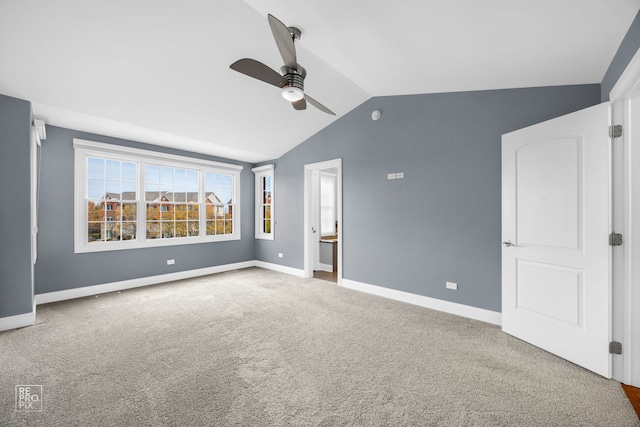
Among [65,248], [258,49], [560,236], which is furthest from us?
[65,248]

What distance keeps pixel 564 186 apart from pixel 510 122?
3.41 ft

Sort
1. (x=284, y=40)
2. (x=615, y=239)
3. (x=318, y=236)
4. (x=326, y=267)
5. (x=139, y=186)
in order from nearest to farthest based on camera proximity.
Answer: (x=284, y=40) → (x=615, y=239) → (x=139, y=186) → (x=318, y=236) → (x=326, y=267)

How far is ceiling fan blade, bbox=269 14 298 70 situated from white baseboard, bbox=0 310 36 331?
3.98 meters

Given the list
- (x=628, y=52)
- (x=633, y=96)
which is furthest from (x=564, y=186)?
(x=628, y=52)

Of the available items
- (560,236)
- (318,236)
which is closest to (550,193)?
(560,236)

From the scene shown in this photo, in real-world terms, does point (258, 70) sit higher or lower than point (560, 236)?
higher

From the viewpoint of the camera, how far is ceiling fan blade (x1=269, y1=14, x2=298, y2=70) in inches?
69.1

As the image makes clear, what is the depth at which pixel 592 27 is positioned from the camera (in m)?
1.91

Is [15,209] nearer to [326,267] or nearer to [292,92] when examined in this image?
[292,92]

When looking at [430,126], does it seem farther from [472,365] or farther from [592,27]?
[472,365]

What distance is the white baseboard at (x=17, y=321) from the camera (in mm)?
2913

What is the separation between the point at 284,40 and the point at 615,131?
2.63m

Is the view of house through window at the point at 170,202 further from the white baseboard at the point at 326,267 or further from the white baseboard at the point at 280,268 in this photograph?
the white baseboard at the point at 326,267

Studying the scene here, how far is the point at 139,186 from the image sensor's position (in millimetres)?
4633
